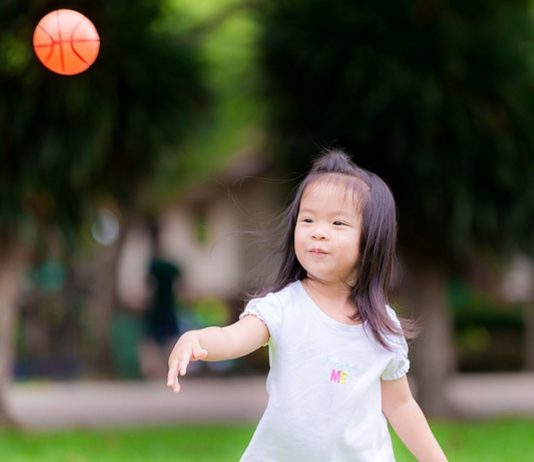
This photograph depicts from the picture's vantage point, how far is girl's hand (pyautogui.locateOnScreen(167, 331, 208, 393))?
2.81m

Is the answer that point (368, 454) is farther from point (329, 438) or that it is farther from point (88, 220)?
point (88, 220)

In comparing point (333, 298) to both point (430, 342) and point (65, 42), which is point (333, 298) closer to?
point (65, 42)

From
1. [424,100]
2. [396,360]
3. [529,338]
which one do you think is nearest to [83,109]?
[424,100]

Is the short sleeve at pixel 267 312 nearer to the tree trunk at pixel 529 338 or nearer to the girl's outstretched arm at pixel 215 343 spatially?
the girl's outstretched arm at pixel 215 343

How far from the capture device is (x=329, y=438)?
3188mm

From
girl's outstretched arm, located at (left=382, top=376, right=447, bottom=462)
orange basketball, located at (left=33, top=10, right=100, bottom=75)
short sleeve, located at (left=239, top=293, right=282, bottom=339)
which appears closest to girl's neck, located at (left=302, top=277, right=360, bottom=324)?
short sleeve, located at (left=239, top=293, right=282, bottom=339)

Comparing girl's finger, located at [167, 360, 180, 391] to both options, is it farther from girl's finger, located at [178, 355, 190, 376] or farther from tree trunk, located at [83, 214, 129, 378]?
tree trunk, located at [83, 214, 129, 378]

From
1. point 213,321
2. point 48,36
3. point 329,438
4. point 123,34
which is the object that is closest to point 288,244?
point 329,438

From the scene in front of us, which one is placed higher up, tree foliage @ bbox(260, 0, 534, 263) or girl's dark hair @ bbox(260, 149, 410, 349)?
tree foliage @ bbox(260, 0, 534, 263)

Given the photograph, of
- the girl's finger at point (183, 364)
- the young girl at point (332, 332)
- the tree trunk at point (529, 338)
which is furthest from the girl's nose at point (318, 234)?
the tree trunk at point (529, 338)

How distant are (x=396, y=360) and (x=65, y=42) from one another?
2.27 metres

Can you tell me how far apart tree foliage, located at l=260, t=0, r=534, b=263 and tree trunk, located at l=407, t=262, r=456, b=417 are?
2.98 feet

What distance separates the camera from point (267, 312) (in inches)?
127

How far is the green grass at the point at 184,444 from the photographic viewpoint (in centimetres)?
806
